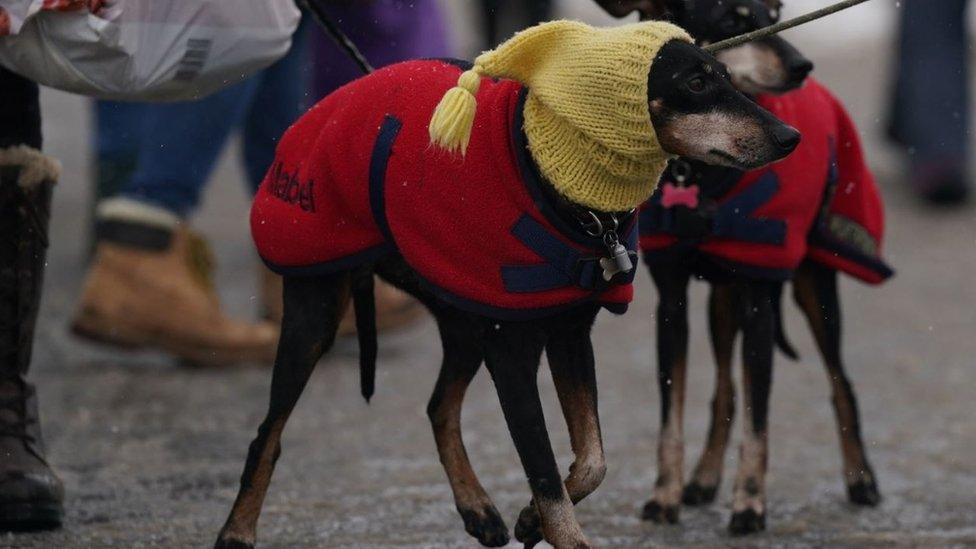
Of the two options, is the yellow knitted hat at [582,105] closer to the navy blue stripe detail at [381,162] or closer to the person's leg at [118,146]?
the navy blue stripe detail at [381,162]

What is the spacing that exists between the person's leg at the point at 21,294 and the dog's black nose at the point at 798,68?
A: 5.71 feet

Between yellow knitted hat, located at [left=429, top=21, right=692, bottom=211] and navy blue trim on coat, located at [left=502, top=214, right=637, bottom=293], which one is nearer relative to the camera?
yellow knitted hat, located at [left=429, top=21, right=692, bottom=211]

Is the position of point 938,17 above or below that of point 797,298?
below

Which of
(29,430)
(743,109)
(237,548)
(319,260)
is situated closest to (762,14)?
(743,109)

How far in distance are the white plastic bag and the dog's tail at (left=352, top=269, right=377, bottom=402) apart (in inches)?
21.1

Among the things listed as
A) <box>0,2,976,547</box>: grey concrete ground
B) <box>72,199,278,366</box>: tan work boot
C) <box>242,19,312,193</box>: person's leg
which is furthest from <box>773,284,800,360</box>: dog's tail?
<box>242,19,312,193</box>: person's leg

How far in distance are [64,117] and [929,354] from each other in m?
6.42

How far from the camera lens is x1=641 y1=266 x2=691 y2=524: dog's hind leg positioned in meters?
4.28

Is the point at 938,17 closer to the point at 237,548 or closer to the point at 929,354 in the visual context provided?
the point at 929,354

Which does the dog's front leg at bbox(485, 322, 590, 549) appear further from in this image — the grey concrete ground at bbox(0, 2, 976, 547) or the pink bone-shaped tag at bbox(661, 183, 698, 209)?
the pink bone-shaped tag at bbox(661, 183, 698, 209)

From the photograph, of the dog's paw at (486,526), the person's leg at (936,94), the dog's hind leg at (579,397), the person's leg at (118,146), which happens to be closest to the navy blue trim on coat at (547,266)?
the dog's hind leg at (579,397)

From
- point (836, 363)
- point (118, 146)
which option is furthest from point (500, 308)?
point (118, 146)

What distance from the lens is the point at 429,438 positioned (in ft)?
17.1

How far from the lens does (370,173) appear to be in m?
3.46
